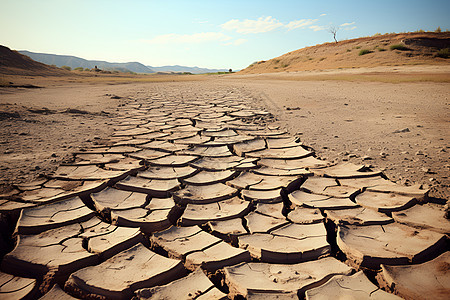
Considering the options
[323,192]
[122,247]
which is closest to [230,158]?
[323,192]

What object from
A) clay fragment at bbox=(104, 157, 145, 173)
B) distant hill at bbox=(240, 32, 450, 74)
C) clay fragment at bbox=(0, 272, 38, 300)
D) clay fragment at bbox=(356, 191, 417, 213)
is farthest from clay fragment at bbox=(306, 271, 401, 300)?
distant hill at bbox=(240, 32, 450, 74)

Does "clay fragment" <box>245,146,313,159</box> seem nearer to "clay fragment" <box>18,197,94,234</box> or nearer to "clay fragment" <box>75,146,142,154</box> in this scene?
"clay fragment" <box>75,146,142,154</box>

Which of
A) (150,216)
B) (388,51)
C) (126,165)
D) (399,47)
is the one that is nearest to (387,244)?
(150,216)

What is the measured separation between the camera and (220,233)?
4.00 feet

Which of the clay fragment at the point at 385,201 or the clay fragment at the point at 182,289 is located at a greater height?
the clay fragment at the point at 385,201

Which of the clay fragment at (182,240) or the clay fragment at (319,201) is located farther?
the clay fragment at (319,201)

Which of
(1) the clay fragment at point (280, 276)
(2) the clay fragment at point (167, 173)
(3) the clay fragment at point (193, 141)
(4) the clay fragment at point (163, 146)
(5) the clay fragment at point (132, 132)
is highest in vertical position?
(5) the clay fragment at point (132, 132)

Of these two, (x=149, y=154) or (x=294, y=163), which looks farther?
(x=149, y=154)

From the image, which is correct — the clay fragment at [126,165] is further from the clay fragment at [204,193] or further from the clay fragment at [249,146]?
the clay fragment at [249,146]

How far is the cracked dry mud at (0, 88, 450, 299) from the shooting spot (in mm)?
913

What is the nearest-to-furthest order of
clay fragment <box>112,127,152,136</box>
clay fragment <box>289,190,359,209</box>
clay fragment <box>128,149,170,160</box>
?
clay fragment <box>289,190,359,209</box>, clay fragment <box>128,149,170,160</box>, clay fragment <box>112,127,152,136</box>

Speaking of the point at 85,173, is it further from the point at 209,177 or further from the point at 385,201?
the point at 385,201

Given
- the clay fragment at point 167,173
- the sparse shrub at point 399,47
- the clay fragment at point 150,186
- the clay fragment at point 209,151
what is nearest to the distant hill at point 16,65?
the clay fragment at point 209,151

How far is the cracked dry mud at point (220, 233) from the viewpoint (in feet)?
2.99
